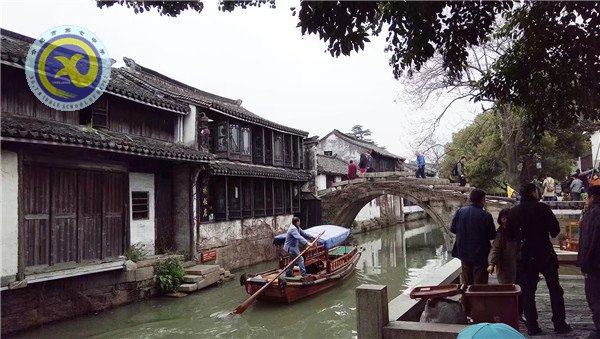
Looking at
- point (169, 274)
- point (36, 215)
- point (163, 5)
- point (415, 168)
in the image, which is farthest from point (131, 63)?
point (415, 168)

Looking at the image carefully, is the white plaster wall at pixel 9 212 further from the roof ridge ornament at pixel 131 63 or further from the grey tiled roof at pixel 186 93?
the roof ridge ornament at pixel 131 63

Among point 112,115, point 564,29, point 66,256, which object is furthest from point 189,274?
point 564,29

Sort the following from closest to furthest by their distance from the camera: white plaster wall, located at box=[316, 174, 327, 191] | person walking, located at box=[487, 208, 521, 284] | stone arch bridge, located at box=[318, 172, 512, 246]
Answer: person walking, located at box=[487, 208, 521, 284] → stone arch bridge, located at box=[318, 172, 512, 246] → white plaster wall, located at box=[316, 174, 327, 191]

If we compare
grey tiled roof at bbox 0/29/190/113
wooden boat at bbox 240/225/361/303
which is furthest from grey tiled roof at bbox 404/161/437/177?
grey tiled roof at bbox 0/29/190/113

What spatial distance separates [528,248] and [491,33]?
282 centimetres

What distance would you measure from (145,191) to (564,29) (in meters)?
11.0

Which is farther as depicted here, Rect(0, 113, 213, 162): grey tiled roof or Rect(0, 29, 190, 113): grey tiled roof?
Rect(0, 29, 190, 113): grey tiled roof

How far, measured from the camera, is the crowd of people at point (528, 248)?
4.22 metres

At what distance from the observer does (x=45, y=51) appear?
946 centimetres

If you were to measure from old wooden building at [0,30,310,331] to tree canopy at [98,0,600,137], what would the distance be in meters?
5.52

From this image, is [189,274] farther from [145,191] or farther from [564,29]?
[564,29]

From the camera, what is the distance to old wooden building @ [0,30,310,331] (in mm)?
8445

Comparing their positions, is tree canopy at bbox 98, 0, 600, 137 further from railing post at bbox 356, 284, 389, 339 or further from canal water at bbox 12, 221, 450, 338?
canal water at bbox 12, 221, 450, 338

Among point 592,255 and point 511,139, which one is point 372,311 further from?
point 511,139
